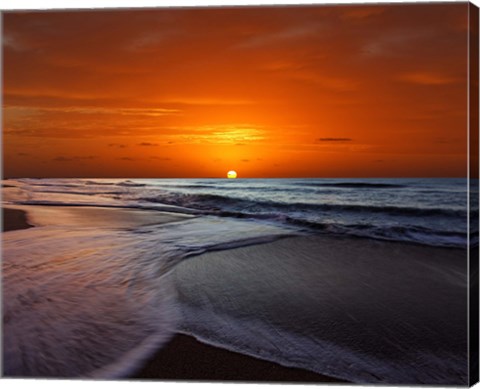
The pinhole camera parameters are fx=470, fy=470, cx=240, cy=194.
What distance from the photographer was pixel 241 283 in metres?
2.50

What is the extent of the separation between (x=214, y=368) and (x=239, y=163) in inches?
42.9

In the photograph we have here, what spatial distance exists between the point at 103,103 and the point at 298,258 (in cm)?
150

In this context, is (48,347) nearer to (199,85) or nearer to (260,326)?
(260,326)

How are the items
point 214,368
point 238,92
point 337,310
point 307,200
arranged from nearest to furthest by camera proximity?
point 214,368 < point 337,310 < point 238,92 < point 307,200

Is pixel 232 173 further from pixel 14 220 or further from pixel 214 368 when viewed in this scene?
pixel 14 220

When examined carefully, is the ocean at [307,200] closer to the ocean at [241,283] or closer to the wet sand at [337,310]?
the ocean at [241,283]

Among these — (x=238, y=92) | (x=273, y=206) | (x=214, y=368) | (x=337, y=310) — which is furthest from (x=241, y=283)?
(x=273, y=206)

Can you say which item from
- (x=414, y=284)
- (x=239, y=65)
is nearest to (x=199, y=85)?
(x=239, y=65)

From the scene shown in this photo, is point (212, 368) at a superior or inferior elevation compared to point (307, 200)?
inferior

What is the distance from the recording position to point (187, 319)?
214cm

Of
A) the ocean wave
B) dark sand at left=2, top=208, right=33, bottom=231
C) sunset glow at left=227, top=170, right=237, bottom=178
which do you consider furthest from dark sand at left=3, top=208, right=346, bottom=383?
dark sand at left=2, top=208, right=33, bottom=231

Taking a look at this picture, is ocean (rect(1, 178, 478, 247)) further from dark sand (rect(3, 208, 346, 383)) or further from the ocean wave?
A: dark sand (rect(3, 208, 346, 383))

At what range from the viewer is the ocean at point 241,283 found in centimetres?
195

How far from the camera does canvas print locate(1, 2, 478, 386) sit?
6.37 feet
